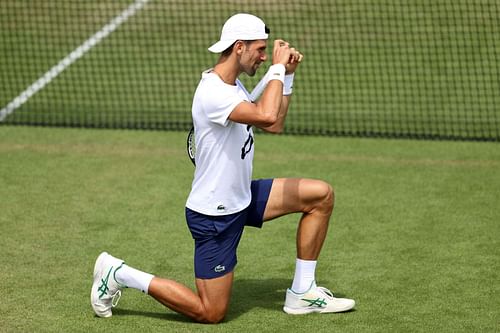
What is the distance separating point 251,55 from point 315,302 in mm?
1847

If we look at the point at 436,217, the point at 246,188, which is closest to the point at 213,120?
the point at 246,188

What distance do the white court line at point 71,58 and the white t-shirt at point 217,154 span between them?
259 inches

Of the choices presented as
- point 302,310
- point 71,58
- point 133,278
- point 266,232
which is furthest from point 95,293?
point 71,58

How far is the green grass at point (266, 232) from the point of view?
777 cm

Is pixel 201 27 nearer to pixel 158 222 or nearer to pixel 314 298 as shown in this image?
pixel 158 222

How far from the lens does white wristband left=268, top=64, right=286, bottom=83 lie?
7.40 metres

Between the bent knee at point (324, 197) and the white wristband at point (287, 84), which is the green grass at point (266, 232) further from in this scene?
the white wristband at point (287, 84)

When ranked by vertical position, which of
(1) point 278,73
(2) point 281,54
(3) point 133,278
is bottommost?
(3) point 133,278

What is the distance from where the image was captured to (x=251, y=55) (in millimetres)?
7402

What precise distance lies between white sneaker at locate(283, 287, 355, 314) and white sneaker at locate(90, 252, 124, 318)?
125cm

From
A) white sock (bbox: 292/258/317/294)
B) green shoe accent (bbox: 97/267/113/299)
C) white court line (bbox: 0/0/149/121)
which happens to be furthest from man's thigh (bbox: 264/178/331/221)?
white court line (bbox: 0/0/149/121)

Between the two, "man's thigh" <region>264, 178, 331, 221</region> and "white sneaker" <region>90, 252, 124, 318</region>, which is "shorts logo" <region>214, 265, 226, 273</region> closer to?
"man's thigh" <region>264, 178, 331, 221</region>

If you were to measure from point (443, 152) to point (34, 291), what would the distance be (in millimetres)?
5599

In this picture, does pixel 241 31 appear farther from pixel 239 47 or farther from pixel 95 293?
pixel 95 293
